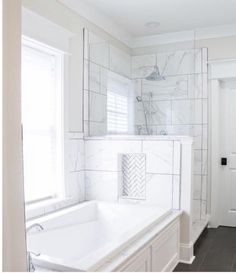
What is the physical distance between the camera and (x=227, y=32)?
4039 mm

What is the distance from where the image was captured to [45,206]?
2.80 metres

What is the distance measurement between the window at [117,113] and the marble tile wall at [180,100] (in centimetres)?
15

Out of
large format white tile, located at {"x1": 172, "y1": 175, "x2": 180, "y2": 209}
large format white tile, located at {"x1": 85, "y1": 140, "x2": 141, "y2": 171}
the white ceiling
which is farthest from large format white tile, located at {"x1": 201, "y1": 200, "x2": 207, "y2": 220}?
the white ceiling

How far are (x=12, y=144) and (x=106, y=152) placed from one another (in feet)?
8.66

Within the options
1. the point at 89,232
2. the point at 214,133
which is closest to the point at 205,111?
the point at 214,133

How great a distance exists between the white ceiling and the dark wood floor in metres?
2.57

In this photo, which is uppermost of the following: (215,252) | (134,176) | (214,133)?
(214,133)

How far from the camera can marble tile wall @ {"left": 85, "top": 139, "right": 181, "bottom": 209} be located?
10.1 feet

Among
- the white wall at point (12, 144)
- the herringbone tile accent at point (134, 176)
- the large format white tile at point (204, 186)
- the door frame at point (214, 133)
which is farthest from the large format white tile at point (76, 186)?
the white wall at point (12, 144)

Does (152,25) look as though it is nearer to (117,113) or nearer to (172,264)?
(117,113)

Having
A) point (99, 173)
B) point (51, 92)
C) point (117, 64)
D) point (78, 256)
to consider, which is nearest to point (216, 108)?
point (117, 64)

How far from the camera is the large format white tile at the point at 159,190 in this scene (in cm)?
309

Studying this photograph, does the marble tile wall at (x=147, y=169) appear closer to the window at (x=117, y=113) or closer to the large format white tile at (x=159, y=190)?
the large format white tile at (x=159, y=190)

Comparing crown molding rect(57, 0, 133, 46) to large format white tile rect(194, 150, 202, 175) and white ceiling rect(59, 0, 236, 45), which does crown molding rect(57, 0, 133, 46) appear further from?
large format white tile rect(194, 150, 202, 175)
